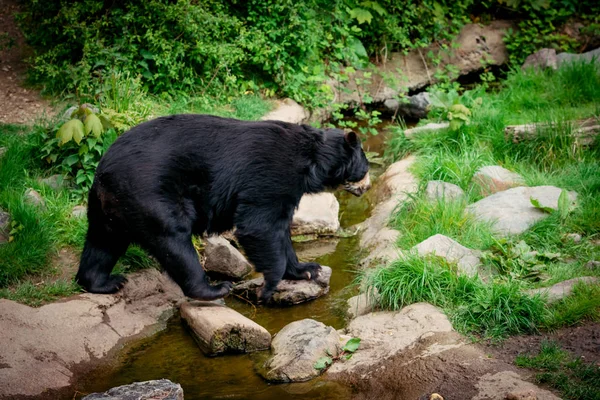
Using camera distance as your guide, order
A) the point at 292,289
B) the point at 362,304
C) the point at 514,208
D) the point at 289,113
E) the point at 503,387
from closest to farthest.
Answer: the point at 503,387
the point at 362,304
the point at 292,289
the point at 514,208
the point at 289,113

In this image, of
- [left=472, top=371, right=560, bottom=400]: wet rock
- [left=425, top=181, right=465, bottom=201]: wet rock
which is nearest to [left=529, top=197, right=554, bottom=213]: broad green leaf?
[left=425, top=181, right=465, bottom=201]: wet rock

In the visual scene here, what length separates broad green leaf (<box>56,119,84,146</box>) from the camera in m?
6.02

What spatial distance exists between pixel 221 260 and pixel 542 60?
6215 mm

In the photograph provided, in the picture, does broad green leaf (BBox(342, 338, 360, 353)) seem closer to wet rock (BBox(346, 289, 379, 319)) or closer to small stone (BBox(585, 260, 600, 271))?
wet rock (BBox(346, 289, 379, 319))

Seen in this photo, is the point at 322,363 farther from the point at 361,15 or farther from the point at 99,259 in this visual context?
the point at 361,15

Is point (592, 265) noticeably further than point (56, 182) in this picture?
No

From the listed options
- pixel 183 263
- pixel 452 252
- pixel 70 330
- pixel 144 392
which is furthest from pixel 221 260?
pixel 144 392

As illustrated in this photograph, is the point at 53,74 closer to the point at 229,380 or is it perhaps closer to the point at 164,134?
the point at 164,134

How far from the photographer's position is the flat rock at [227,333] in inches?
187

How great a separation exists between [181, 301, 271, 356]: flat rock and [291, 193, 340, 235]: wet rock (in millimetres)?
1973

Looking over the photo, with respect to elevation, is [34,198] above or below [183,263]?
below

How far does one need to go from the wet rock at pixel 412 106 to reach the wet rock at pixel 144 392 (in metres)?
6.62

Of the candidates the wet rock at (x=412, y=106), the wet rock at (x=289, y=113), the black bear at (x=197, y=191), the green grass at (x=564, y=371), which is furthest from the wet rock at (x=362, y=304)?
the wet rock at (x=412, y=106)

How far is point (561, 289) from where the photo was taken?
478 cm
